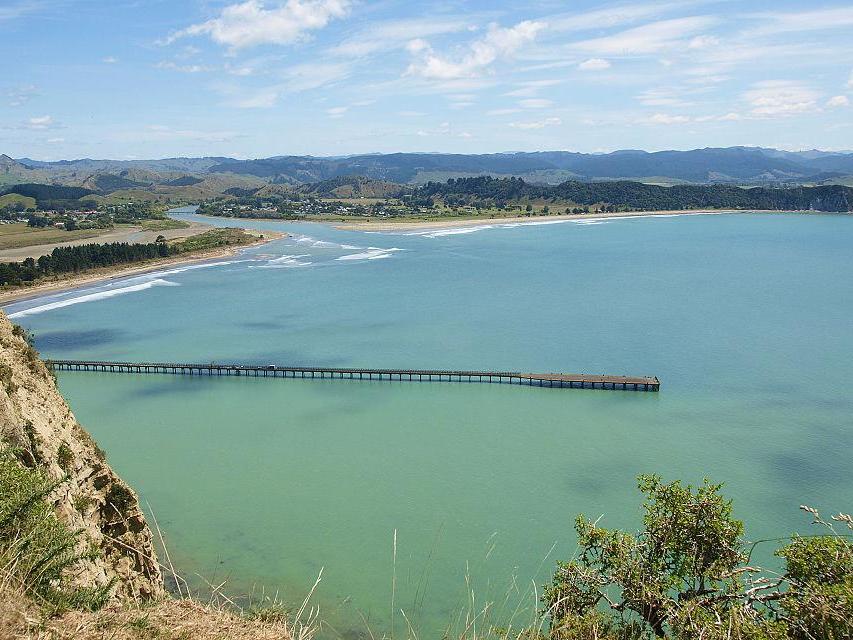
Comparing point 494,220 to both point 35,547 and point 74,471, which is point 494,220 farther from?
point 35,547

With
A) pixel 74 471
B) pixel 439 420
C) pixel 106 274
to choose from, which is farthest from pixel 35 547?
pixel 106 274

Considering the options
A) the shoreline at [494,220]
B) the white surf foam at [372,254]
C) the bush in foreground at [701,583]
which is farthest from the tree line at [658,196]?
the bush in foreground at [701,583]

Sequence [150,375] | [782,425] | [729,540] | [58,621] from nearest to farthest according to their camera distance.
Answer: [58,621], [729,540], [782,425], [150,375]

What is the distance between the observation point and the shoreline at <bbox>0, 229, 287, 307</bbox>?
59.4m

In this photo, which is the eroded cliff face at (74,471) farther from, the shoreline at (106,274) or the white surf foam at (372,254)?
the white surf foam at (372,254)

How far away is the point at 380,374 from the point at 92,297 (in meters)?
36.8

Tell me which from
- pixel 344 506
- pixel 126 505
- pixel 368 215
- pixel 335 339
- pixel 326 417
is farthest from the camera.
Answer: pixel 368 215

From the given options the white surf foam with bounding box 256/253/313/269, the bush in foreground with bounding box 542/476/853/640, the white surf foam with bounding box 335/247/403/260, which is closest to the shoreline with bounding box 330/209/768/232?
the white surf foam with bounding box 335/247/403/260

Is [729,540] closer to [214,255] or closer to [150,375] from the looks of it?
[150,375]

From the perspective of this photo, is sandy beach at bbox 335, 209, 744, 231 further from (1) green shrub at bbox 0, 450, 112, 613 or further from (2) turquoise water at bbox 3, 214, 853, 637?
(1) green shrub at bbox 0, 450, 112, 613

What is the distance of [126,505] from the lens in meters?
14.8

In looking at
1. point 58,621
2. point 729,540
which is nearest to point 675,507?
point 729,540

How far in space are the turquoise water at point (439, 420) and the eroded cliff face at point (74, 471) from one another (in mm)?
4253

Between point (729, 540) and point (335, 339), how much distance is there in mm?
36117
